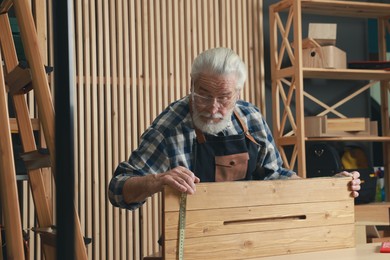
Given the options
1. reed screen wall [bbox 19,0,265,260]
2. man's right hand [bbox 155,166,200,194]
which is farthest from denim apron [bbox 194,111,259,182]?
reed screen wall [bbox 19,0,265,260]

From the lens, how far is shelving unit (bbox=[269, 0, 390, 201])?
4.78 metres

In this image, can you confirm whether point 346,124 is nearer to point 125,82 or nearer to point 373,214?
point 373,214

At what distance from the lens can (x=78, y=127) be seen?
4488 mm

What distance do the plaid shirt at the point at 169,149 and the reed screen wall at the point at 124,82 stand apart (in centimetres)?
168

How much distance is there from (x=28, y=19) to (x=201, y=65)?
76 centimetres

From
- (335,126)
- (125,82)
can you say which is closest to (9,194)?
(125,82)

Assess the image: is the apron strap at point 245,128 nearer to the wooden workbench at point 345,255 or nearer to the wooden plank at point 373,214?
the wooden workbench at point 345,255

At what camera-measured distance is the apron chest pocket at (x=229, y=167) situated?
2855 millimetres

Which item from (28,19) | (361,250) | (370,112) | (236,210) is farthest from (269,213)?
(370,112)

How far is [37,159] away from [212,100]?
79cm

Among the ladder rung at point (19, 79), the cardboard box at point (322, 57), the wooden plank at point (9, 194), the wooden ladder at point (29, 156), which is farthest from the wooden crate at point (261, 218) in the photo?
the cardboard box at point (322, 57)

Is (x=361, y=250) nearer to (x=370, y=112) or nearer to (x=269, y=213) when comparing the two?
(x=269, y=213)

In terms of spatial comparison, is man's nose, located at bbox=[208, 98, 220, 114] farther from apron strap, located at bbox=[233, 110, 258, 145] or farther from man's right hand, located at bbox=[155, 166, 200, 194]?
man's right hand, located at bbox=[155, 166, 200, 194]

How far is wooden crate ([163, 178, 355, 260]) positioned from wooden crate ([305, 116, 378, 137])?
2.36 m
